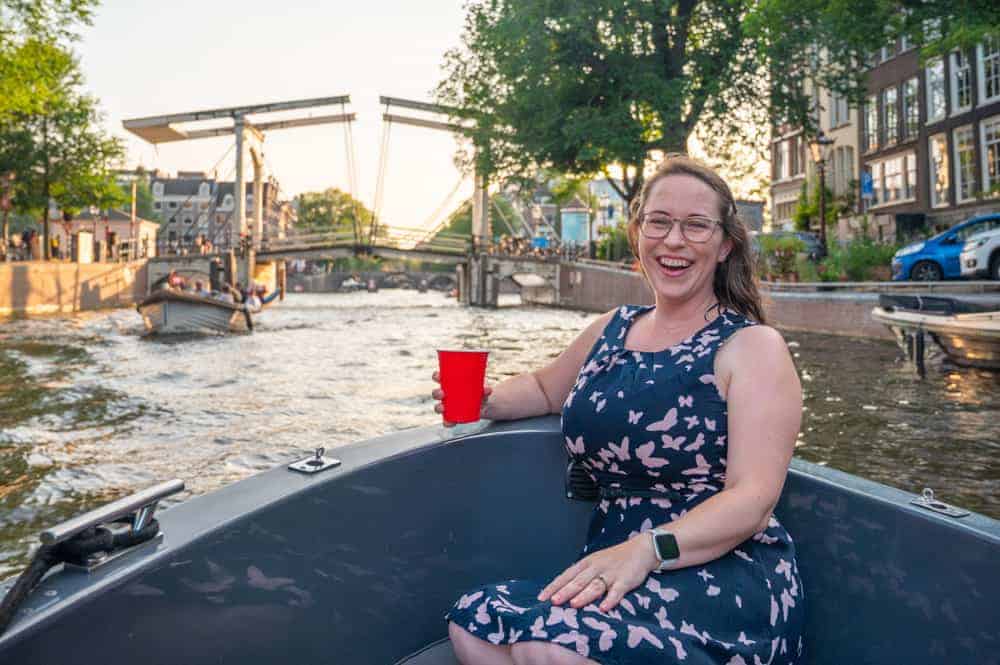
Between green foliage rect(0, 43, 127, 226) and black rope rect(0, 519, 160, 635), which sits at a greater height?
green foliage rect(0, 43, 127, 226)

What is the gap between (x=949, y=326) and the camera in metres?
8.12

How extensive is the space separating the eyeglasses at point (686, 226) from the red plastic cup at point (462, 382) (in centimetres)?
46

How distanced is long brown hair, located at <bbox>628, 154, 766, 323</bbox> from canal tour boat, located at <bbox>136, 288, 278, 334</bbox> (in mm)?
15916

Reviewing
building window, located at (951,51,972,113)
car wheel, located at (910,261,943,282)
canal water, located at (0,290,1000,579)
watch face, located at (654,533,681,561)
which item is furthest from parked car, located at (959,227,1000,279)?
watch face, located at (654,533,681,561)

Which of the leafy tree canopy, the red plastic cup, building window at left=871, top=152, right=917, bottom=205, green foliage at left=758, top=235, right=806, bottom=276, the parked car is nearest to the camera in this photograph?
the red plastic cup

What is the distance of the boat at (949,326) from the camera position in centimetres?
778

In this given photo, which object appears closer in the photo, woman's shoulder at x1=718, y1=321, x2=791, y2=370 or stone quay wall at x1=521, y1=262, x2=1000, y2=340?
woman's shoulder at x1=718, y1=321, x2=791, y2=370

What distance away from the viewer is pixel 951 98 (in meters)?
20.8

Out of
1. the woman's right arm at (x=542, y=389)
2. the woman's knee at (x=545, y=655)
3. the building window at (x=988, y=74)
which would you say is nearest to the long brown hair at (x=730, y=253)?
the woman's right arm at (x=542, y=389)

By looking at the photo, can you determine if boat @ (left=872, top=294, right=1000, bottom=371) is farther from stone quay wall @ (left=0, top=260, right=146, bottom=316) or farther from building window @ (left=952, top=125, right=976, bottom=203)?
stone quay wall @ (left=0, top=260, right=146, bottom=316)

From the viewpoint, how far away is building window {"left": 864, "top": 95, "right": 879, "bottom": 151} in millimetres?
25031

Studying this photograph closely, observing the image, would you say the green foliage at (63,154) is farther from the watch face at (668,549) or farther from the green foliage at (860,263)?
the watch face at (668,549)

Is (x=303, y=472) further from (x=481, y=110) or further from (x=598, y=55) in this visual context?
(x=481, y=110)

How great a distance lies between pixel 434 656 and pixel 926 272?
14498mm
